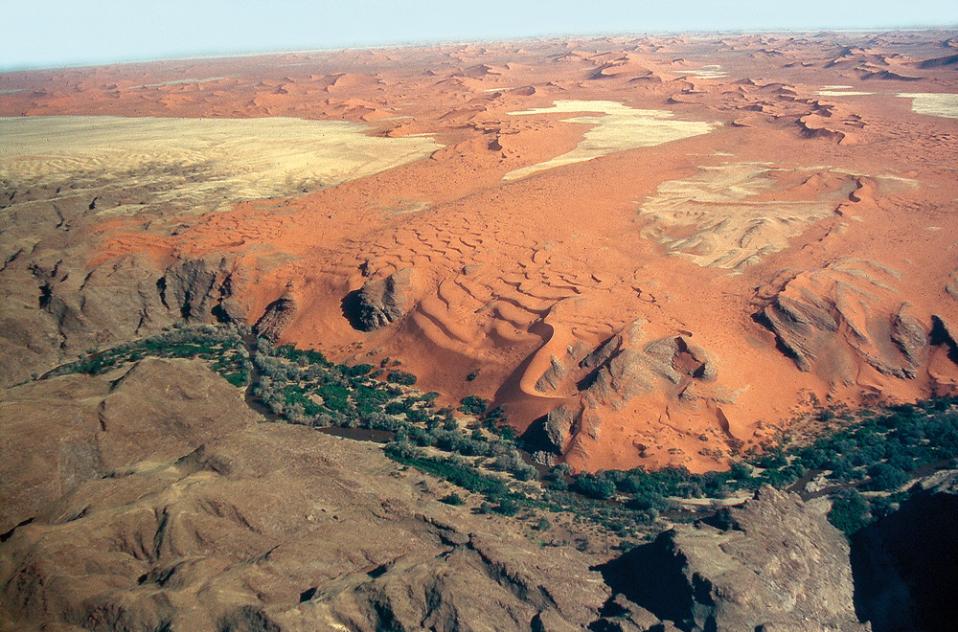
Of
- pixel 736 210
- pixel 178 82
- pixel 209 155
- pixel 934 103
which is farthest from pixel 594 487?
pixel 178 82

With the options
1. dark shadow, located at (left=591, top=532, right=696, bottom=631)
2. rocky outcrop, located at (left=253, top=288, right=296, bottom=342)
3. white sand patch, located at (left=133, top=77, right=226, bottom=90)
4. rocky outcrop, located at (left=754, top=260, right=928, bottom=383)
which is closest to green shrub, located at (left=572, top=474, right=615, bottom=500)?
dark shadow, located at (left=591, top=532, right=696, bottom=631)

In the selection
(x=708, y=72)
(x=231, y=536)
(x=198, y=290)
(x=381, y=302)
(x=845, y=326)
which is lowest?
(x=845, y=326)

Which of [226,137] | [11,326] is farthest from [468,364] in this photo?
[226,137]

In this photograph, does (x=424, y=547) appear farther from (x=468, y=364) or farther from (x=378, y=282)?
(x=378, y=282)

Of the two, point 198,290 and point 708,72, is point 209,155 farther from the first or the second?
point 708,72

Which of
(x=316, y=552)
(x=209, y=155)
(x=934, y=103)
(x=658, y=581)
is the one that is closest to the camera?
(x=658, y=581)

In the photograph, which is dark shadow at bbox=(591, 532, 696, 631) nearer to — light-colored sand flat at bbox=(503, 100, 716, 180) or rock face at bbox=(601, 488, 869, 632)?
rock face at bbox=(601, 488, 869, 632)

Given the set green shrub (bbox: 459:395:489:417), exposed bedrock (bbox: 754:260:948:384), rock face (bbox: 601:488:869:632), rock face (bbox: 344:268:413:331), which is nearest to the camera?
rock face (bbox: 601:488:869:632)

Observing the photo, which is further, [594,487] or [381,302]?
[381,302]
